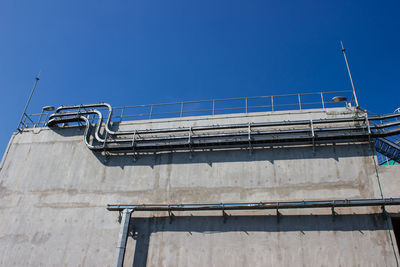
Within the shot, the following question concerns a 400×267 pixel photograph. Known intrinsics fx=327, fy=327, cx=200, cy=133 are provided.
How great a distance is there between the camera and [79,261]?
15.6 m

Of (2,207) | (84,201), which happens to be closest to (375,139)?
(84,201)

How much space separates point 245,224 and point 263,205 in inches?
49.8

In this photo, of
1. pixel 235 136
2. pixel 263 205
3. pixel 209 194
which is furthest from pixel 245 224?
pixel 235 136

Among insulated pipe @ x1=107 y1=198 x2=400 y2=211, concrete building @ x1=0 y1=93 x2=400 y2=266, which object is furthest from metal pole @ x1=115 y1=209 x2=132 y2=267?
insulated pipe @ x1=107 y1=198 x2=400 y2=211

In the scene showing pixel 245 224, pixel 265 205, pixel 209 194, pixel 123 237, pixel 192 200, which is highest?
→ pixel 209 194

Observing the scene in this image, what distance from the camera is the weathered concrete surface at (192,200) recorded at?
1390 cm

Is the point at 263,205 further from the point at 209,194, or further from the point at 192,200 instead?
the point at 192,200

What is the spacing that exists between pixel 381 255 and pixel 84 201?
551 inches

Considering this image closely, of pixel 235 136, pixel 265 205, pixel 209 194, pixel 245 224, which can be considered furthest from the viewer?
pixel 235 136

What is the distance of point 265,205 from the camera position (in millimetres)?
14328

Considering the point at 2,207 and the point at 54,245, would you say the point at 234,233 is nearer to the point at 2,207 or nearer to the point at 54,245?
the point at 54,245

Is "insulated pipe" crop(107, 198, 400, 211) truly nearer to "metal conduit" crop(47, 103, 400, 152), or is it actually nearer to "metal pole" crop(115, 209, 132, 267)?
"metal pole" crop(115, 209, 132, 267)

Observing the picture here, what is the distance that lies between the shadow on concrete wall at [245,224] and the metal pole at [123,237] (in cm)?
76

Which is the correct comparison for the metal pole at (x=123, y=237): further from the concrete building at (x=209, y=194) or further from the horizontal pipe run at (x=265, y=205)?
the horizontal pipe run at (x=265, y=205)
